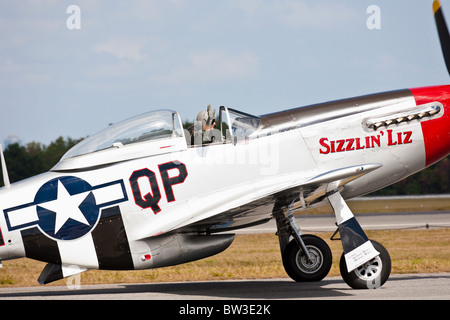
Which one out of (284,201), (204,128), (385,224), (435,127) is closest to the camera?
(284,201)

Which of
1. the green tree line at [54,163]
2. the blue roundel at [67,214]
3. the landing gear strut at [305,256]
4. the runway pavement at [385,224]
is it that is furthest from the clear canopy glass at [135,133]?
the green tree line at [54,163]

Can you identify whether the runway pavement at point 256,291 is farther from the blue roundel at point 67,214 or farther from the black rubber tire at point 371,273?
the blue roundel at point 67,214

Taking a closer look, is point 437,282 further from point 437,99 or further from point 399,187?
point 399,187

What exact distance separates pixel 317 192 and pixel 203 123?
5.90 feet

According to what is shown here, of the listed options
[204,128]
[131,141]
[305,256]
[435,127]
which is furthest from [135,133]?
[435,127]

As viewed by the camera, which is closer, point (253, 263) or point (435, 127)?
point (435, 127)

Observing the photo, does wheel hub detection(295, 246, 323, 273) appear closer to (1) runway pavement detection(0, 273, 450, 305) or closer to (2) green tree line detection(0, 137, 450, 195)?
(1) runway pavement detection(0, 273, 450, 305)

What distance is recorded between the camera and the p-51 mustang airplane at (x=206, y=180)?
24.8 ft

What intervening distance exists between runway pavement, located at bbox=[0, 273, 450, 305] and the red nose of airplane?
6.03 feet

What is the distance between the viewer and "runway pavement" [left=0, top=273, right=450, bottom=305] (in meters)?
7.56

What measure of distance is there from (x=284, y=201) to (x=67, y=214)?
111 inches

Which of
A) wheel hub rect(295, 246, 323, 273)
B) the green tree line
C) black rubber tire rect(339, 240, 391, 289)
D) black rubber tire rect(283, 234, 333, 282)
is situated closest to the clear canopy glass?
black rubber tire rect(283, 234, 333, 282)

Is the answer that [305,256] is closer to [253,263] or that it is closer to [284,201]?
[284,201]

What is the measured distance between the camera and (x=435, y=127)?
8.29 meters
